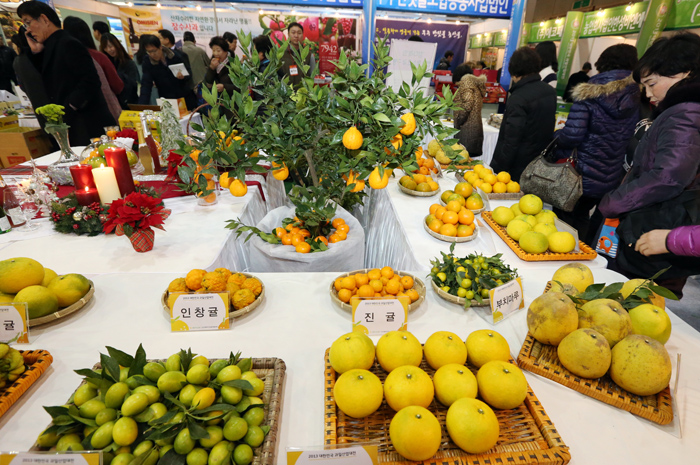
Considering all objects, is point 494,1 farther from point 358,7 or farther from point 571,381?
point 571,381

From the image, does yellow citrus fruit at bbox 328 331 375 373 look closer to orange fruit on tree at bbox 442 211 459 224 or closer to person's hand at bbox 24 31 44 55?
orange fruit on tree at bbox 442 211 459 224

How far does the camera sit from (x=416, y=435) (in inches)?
24.8

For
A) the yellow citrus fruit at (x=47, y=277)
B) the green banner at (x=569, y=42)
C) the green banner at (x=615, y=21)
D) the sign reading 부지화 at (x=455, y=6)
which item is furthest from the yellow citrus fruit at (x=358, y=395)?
the green banner at (x=569, y=42)

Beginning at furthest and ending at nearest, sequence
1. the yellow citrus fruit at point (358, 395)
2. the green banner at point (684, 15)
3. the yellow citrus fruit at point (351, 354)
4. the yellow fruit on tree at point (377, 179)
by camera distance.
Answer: the green banner at point (684, 15) → the yellow fruit on tree at point (377, 179) → the yellow citrus fruit at point (351, 354) → the yellow citrus fruit at point (358, 395)

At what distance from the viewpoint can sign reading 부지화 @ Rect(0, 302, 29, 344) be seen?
3.05 feet

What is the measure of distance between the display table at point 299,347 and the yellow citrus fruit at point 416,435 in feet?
0.66

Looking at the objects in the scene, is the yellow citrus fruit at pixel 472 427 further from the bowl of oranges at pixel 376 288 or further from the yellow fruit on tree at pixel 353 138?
the yellow fruit on tree at pixel 353 138

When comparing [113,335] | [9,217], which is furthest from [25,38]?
[113,335]

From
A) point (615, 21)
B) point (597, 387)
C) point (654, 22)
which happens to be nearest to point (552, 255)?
point (597, 387)

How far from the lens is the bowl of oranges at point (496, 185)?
208 centimetres

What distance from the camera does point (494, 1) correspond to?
4.34 m

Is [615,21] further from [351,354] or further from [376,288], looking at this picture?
[351,354]

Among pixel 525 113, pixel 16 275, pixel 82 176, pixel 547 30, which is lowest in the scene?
pixel 16 275

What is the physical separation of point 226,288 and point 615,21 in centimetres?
720
